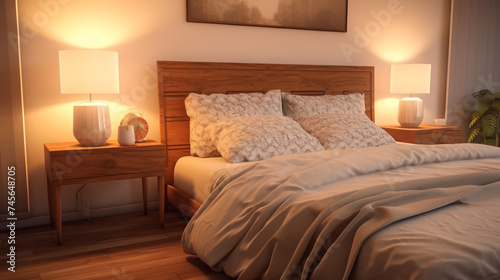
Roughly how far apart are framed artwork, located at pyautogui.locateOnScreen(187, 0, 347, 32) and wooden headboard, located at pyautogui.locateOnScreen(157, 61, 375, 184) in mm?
364

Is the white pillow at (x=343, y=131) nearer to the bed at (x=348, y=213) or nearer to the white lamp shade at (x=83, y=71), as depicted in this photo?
the bed at (x=348, y=213)

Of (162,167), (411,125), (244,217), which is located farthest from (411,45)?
(244,217)

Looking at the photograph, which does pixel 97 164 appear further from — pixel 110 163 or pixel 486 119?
pixel 486 119

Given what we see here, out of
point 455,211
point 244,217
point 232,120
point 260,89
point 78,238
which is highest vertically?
point 260,89

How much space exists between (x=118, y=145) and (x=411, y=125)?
8.60ft

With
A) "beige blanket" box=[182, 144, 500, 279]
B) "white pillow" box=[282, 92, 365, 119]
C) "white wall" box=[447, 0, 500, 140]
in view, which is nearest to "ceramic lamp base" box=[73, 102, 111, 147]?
"beige blanket" box=[182, 144, 500, 279]

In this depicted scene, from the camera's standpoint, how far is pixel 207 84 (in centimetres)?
321

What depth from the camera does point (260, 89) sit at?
3412 millimetres

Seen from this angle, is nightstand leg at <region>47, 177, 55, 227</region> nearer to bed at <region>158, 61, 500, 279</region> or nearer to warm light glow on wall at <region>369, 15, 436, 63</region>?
bed at <region>158, 61, 500, 279</region>

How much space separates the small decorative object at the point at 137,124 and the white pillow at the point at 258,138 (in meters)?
0.48

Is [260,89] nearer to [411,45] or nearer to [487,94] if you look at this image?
[411,45]

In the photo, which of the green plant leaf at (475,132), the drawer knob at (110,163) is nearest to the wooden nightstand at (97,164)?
the drawer knob at (110,163)

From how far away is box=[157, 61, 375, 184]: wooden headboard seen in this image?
10.2ft

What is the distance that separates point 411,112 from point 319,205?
8.76 ft
